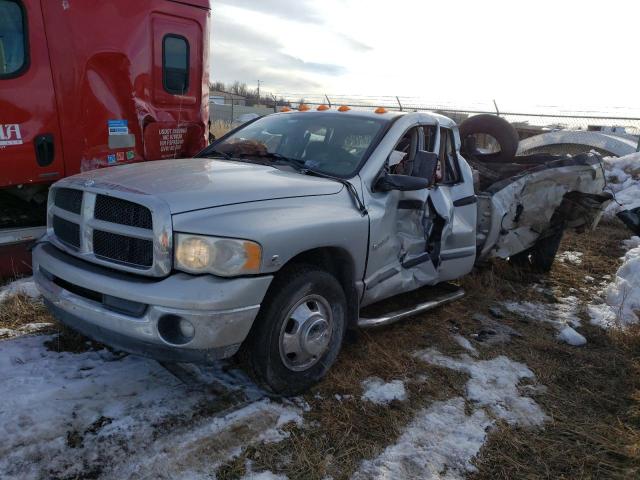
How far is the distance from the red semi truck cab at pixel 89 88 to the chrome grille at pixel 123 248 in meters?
2.34

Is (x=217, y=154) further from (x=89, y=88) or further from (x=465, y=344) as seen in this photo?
(x=465, y=344)

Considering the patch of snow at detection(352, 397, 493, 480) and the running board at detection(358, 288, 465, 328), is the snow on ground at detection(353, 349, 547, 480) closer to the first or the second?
the patch of snow at detection(352, 397, 493, 480)

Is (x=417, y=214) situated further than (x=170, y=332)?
Yes

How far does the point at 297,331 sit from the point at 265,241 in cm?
69

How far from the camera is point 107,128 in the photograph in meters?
5.23

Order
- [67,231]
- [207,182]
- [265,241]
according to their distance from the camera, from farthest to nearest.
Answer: [67,231], [207,182], [265,241]

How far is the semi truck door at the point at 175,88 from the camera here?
5.59m

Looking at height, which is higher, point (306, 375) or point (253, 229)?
point (253, 229)

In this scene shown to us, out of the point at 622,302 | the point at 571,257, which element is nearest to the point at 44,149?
the point at 622,302

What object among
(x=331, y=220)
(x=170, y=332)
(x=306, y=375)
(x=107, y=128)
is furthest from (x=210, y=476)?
(x=107, y=128)

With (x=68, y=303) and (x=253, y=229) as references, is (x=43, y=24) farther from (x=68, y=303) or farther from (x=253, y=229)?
(x=253, y=229)

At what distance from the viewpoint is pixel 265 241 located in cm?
269

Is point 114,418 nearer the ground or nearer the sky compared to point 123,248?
nearer the ground

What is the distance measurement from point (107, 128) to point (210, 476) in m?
3.98
